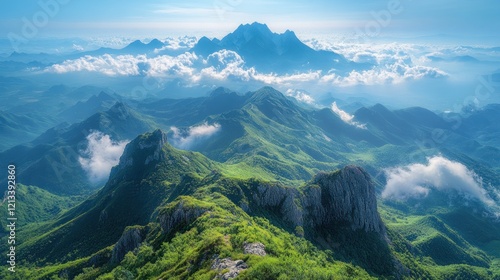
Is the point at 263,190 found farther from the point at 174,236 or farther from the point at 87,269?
the point at 87,269

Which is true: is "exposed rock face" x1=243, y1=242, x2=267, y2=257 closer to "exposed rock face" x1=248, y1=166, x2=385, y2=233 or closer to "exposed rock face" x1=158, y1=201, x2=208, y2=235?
"exposed rock face" x1=158, y1=201, x2=208, y2=235

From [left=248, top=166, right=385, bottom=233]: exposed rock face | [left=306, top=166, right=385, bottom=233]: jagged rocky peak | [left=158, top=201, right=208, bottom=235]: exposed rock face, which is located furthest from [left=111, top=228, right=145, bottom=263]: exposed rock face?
[left=306, top=166, right=385, bottom=233]: jagged rocky peak

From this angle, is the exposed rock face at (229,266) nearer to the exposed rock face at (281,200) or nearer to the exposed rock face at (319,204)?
the exposed rock face at (319,204)

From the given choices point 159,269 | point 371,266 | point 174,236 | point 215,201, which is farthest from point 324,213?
point 159,269

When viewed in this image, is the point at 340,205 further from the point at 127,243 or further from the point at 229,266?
the point at 229,266

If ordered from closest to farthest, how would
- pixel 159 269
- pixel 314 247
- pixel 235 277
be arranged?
1. pixel 235 277
2. pixel 159 269
3. pixel 314 247

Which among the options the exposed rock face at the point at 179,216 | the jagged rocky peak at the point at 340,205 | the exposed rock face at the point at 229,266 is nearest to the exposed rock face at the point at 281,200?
the jagged rocky peak at the point at 340,205
